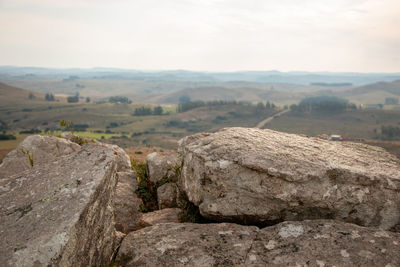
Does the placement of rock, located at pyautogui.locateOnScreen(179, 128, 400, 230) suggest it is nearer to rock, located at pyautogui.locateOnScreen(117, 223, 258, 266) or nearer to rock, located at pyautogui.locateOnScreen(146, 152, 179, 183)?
rock, located at pyautogui.locateOnScreen(117, 223, 258, 266)

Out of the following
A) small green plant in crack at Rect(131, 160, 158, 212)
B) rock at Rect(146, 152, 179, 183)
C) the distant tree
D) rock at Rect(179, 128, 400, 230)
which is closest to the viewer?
rock at Rect(179, 128, 400, 230)

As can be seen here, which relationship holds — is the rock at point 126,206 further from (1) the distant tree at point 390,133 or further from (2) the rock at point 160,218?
(1) the distant tree at point 390,133

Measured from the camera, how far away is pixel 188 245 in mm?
7086

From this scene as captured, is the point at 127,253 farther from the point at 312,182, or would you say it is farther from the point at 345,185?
the point at 345,185

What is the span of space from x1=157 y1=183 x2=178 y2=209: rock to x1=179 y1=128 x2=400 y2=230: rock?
7.59ft

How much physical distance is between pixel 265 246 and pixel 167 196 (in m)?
4.60

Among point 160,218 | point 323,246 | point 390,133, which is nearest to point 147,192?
point 160,218

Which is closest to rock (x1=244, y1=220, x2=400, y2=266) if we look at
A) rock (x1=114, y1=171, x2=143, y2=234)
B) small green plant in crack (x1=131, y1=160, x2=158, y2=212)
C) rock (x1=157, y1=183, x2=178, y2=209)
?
rock (x1=157, y1=183, x2=178, y2=209)

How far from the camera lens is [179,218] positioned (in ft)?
29.3

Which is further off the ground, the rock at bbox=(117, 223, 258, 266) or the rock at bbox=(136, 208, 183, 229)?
the rock at bbox=(117, 223, 258, 266)

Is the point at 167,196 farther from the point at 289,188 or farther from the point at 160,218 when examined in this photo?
the point at 289,188

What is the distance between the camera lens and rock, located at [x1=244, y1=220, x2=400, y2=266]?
619 centimetres

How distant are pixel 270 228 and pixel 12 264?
225 inches

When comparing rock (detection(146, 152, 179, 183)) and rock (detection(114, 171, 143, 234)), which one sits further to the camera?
rock (detection(146, 152, 179, 183))
